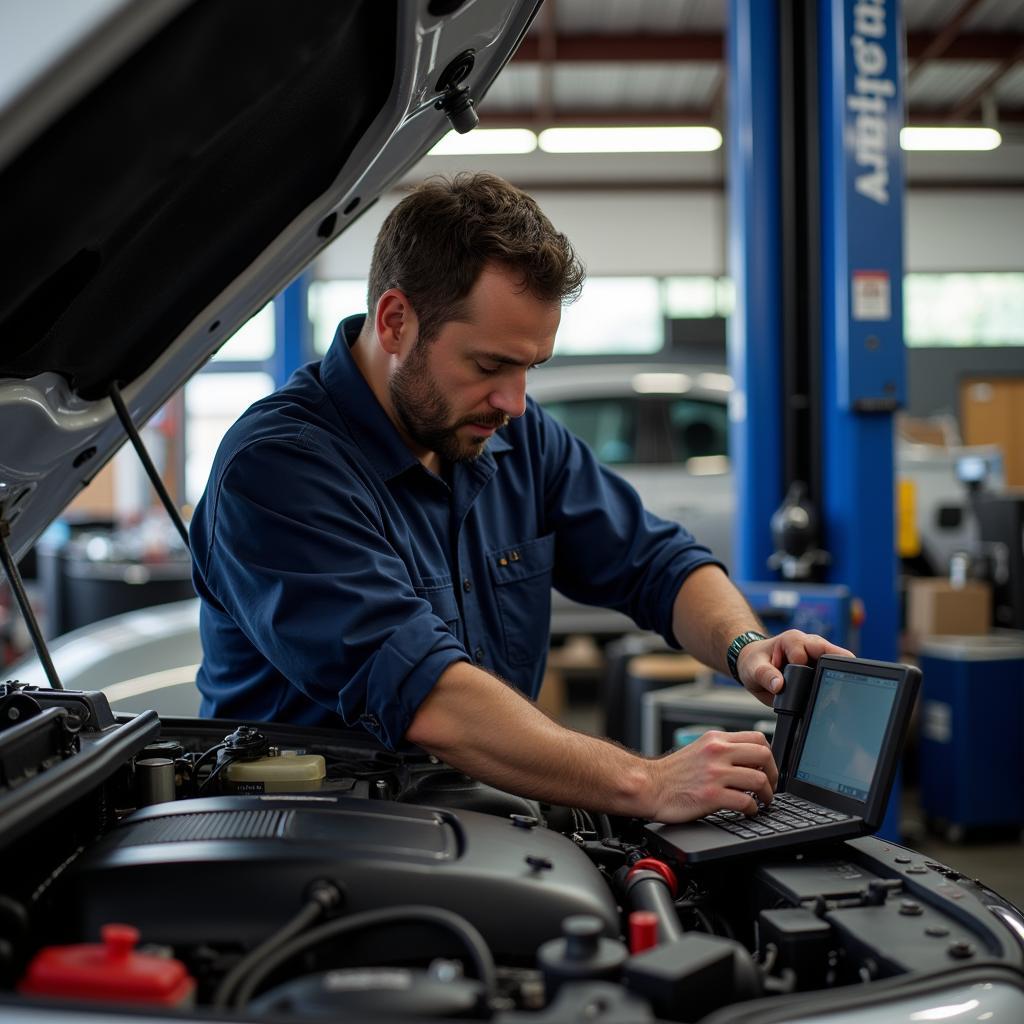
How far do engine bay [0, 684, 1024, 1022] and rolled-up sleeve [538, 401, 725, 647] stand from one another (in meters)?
0.70

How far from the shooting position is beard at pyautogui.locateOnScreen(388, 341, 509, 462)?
5.03 feet

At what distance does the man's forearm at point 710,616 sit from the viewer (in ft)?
5.41

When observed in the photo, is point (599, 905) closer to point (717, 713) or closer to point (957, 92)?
point (717, 713)

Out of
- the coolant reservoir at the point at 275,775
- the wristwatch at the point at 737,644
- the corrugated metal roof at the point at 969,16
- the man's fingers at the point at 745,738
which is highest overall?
the corrugated metal roof at the point at 969,16

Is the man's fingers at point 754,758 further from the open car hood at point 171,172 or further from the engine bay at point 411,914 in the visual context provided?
the open car hood at point 171,172

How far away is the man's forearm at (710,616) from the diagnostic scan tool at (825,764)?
322 millimetres

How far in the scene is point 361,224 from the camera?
37.5ft

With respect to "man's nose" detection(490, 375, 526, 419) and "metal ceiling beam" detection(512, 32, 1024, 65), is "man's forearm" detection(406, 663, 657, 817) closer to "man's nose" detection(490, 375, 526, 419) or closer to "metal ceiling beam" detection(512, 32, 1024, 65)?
"man's nose" detection(490, 375, 526, 419)

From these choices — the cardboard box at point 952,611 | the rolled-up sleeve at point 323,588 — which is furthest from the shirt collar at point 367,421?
the cardboard box at point 952,611

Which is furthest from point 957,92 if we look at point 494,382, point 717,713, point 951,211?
point 494,382

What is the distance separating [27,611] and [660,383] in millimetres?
4918

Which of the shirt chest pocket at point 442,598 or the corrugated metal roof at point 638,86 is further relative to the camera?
the corrugated metal roof at point 638,86

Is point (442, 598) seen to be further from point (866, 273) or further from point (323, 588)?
point (866, 273)

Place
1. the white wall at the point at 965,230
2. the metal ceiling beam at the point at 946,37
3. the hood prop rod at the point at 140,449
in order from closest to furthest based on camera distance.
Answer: the hood prop rod at the point at 140,449
the metal ceiling beam at the point at 946,37
the white wall at the point at 965,230
